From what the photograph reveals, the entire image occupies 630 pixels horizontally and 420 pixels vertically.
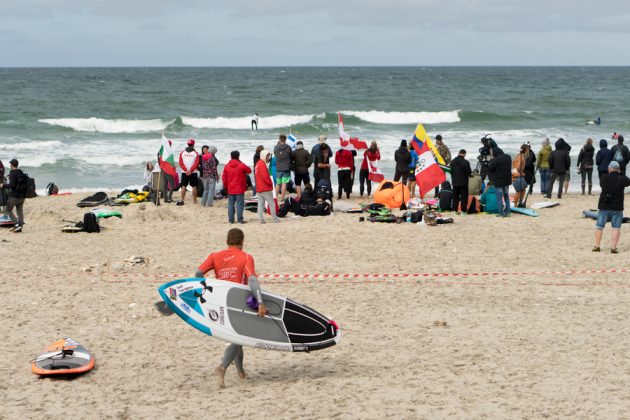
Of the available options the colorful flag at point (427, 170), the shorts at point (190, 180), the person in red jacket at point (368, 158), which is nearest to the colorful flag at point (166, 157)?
the shorts at point (190, 180)

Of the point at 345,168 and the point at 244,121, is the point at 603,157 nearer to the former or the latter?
the point at 345,168

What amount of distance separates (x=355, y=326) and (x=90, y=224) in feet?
25.3

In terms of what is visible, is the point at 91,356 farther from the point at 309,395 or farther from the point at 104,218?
the point at 104,218

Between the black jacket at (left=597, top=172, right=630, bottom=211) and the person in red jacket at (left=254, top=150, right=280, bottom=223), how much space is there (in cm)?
646

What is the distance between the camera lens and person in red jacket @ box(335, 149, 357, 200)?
60.3ft

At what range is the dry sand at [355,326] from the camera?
6918mm

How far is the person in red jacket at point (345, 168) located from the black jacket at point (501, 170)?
12.5ft

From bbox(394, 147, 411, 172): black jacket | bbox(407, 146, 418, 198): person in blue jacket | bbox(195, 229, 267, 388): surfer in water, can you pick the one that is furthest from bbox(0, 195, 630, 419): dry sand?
bbox(407, 146, 418, 198): person in blue jacket

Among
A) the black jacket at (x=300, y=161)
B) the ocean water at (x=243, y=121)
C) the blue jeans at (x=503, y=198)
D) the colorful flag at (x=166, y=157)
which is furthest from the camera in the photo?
the ocean water at (x=243, y=121)

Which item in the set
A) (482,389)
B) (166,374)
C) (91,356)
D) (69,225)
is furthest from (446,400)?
(69,225)

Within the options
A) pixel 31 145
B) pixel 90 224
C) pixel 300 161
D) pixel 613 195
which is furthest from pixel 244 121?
pixel 613 195

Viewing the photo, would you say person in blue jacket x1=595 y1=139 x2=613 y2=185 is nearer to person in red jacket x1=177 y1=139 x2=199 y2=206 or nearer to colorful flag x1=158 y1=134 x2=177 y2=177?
person in red jacket x1=177 y1=139 x2=199 y2=206

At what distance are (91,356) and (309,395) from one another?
250cm

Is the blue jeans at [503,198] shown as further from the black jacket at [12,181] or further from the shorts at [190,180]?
the black jacket at [12,181]
